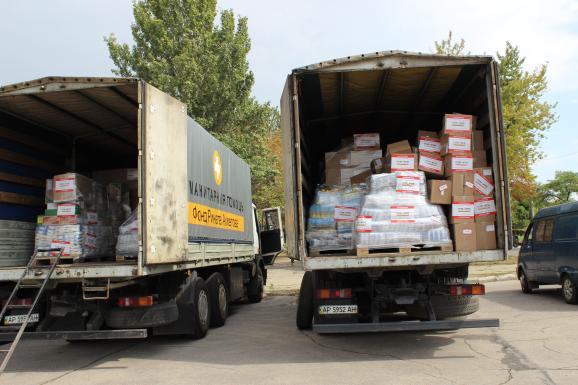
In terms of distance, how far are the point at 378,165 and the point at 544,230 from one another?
5.70m

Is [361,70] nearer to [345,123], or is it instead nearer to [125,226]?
[345,123]

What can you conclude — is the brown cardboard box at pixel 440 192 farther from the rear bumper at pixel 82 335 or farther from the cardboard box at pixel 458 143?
the rear bumper at pixel 82 335

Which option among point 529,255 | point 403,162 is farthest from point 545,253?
point 403,162

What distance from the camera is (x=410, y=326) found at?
5.71 m

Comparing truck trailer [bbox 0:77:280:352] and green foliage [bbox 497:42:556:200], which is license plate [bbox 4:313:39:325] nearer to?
truck trailer [bbox 0:77:280:352]

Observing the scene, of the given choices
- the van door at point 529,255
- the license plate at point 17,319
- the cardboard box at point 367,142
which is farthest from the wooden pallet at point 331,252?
the van door at point 529,255

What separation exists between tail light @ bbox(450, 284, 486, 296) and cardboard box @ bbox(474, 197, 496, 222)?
0.89 m

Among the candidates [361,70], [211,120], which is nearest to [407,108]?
[361,70]

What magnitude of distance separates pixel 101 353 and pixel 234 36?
19.1 metres

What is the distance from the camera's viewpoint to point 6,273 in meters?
6.07

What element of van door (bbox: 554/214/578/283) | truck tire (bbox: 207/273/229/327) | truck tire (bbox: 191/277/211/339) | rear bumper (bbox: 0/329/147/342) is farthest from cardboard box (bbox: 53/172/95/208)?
van door (bbox: 554/214/578/283)

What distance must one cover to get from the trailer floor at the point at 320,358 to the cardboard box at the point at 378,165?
2.31 m

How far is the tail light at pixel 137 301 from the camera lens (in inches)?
246

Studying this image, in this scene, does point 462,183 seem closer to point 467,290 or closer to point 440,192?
point 440,192
